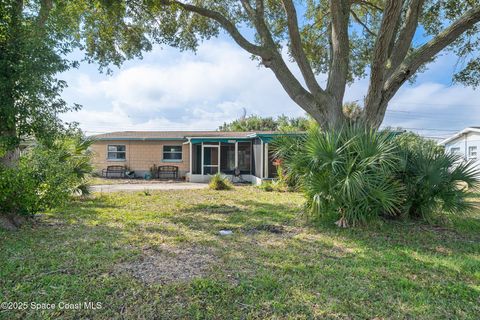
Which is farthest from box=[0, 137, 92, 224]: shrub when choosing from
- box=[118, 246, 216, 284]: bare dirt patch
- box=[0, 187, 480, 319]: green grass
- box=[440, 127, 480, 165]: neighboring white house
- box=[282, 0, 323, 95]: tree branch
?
box=[440, 127, 480, 165]: neighboring white house

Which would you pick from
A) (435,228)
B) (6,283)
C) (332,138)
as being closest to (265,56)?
(332,138)

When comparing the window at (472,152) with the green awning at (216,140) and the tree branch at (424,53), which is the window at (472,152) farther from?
the tree branch at (424,53)

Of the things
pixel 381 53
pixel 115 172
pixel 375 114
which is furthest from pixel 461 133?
pixel 115 172

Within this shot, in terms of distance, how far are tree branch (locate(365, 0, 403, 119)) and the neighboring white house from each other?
1600cm

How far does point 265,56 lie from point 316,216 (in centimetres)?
465

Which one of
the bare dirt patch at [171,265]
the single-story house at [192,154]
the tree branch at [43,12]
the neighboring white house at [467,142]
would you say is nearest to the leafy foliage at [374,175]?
the bare dirt patch at [171,265]

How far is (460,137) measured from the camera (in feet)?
69.3

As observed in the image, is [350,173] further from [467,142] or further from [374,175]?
[467,142]

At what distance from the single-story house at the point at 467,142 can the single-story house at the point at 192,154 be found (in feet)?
43.0

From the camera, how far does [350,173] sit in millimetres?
5680

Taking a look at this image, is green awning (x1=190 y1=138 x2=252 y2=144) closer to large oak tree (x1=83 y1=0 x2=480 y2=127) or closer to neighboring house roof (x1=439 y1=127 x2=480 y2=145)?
large oak tree (x1=83 y1=0 x2=480 y2=127)

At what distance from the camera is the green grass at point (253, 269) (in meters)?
2.88

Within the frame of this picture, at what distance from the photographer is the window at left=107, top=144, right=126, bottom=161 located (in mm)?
19656

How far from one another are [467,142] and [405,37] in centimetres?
1743
